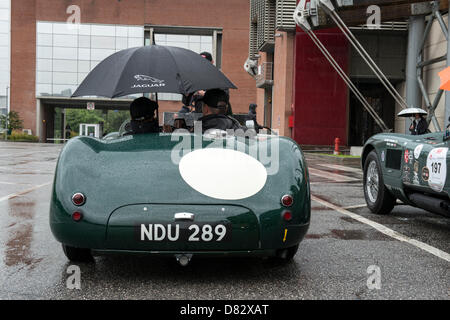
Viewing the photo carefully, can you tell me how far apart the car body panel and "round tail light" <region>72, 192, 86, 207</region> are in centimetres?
2

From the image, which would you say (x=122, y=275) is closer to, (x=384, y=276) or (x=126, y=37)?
(x=384, y=276)

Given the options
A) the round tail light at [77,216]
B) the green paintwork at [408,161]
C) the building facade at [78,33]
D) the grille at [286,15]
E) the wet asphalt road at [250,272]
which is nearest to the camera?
the wet asphalt road at [250,272]

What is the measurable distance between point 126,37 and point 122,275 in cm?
4722

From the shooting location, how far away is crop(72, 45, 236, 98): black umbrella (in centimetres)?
423

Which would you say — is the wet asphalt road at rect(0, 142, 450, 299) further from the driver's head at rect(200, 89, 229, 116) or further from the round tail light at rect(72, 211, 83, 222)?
the driver's head at rect(200, 89, 229, 116)

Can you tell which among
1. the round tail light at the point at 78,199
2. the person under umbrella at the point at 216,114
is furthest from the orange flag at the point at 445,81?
the round tail light at the point at 78,199

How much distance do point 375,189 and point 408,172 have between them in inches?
41.0

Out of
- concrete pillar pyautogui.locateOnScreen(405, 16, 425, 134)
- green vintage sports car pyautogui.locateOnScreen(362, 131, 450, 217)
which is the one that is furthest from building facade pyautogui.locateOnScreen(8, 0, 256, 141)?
green vintage sports car pyautogui.locateOnScreen(362, 131, 450, 217)

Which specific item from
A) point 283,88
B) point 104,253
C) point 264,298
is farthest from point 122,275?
point 283,88

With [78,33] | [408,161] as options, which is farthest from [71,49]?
[408,161]

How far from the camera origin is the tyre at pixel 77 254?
3572 mm

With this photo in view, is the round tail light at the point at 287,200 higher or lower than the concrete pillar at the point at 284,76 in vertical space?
lower
